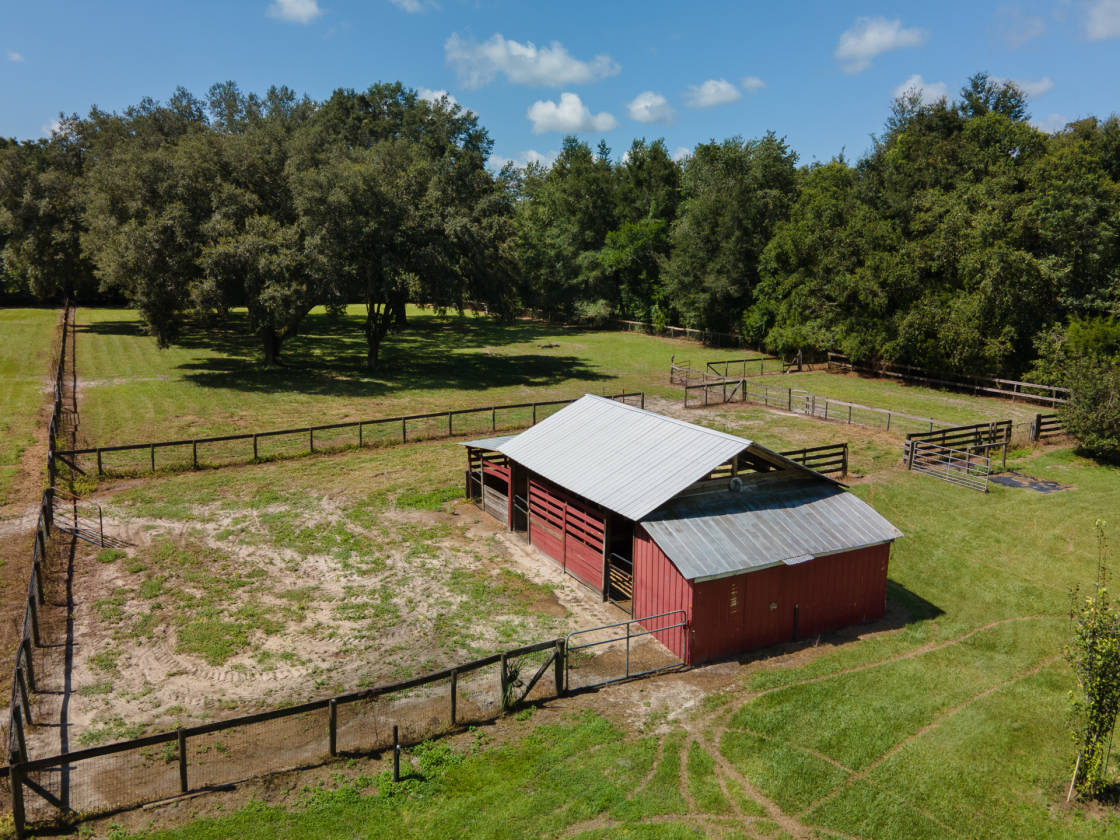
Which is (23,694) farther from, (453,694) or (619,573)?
(619,573)

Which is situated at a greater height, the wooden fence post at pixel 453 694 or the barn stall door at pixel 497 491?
the barn stall door at pixel 497 491

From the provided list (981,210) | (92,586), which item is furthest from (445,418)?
(981,210)

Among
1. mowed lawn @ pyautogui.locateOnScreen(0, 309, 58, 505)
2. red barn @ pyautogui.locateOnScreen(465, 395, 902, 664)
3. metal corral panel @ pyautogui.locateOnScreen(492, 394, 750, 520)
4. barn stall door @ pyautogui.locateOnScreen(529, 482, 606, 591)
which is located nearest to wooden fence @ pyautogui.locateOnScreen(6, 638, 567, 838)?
red barn @ pyautogui.locateOnScreen(465, 395, 902, 664)

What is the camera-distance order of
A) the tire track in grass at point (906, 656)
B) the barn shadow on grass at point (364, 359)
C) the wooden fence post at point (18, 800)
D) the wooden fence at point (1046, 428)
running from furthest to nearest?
the barn shadow on grass at point (364, 359) < the wooden fence at point (1046, 428) < the tire track in grass at point (906, 656) < the wooden fence post at point (18, 800)

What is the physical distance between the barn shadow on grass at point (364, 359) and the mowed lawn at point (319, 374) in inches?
3.3

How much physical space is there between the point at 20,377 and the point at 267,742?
37.7 m

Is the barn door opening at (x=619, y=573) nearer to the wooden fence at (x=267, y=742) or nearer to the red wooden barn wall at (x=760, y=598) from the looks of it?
the red wooden barn wall at (x=760, y=598)

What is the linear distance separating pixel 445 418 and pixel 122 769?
23.4m

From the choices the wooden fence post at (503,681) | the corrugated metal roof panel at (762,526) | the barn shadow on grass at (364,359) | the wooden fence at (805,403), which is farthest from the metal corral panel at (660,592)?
the barn shadow on grass at (364,359)

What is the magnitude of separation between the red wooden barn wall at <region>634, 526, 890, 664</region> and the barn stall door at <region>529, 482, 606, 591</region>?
1.73 meters

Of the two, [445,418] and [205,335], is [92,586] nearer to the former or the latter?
[445,418]

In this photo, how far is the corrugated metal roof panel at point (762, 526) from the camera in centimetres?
1430

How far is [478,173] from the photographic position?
192 ft

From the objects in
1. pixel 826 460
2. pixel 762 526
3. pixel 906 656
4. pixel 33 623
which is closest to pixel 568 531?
pixel 762 526
